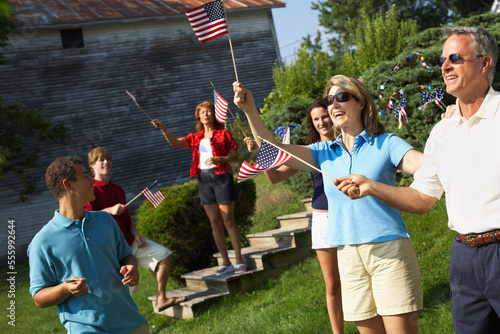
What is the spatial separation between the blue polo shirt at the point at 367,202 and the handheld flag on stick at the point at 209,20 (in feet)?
5.95

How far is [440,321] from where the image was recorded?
396 cm

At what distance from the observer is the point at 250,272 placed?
21.3 ft

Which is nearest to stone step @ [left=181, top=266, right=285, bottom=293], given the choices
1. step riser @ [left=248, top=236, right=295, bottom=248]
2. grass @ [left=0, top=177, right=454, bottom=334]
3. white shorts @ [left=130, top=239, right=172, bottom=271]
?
grass @ [left=0, top=177, right=454, bottom=334]

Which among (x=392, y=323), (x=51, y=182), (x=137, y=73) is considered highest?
(x=137, y=73)

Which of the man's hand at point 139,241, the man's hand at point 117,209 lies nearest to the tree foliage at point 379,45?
the man's hand at point 139,241

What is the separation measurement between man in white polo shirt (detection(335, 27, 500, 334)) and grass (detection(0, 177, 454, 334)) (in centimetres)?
175

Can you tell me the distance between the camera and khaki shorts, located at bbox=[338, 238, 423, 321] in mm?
2762

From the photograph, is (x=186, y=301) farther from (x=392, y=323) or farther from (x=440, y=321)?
(x=392, y=323)

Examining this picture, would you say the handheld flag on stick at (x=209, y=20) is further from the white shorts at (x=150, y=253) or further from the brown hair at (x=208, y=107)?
the white shorts at (x=150, y=253)

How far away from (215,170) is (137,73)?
34.8ft

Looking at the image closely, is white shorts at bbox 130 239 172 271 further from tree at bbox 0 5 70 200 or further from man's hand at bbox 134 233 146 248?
tree at bbox 0 5 70 200

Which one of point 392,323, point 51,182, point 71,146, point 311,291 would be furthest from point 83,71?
point 392,323

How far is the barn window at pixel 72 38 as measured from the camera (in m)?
15.1

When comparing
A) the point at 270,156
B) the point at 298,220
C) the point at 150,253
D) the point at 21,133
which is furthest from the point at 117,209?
the point at 21,133
